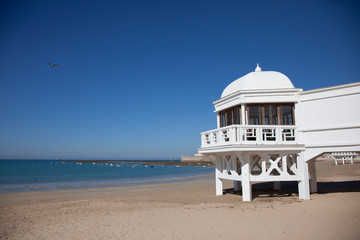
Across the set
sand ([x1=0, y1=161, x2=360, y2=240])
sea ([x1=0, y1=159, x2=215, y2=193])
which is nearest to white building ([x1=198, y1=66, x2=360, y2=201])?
sand ([x1=0, y1=161, x2=360, y2=240])

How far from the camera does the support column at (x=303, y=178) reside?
449 inches

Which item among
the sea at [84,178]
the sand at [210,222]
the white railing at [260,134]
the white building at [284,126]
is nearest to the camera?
the sand at [210,222]

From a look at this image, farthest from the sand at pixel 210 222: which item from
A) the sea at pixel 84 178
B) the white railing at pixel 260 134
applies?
the sea at pixel 84 178

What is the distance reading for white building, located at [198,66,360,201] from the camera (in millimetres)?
10626

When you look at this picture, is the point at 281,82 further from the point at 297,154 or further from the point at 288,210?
the point at 288,210

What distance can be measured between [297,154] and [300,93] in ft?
8.75

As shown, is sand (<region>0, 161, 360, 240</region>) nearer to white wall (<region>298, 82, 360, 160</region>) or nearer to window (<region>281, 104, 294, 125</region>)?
white wall (<region>298, 82, 360, 160</region>)

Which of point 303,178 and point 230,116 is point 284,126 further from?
point 230,116

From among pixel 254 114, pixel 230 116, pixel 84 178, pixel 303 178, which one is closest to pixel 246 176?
pixel 303 178

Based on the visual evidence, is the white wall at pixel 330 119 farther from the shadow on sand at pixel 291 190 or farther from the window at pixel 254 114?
the shadow on sand at pixel 291 190

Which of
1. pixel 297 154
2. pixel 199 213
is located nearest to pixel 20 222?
pixel 199 213

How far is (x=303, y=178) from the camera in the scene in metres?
11.5

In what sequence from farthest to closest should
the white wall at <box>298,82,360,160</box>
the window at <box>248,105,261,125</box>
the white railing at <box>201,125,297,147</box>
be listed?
1. the window at <box>248,105,261,125</box>
2. the white railing at <box>201,125,297,147</box>
3. the white wall at <box>298,82,360,160</box>

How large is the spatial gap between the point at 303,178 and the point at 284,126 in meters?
2.36
